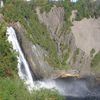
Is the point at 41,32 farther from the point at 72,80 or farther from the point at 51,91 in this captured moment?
the point at 51,91

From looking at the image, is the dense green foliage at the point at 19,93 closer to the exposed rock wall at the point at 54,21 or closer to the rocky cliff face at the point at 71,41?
the rocky cliff face at the point at 71,41

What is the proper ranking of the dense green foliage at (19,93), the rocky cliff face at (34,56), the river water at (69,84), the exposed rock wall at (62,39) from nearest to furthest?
the dense green foliage at (19,93) < the river water at (69,84) < the rocky cliff face at (34,56) < the exposed rock wall at (62,39)

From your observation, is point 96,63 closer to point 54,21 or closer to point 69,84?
point 54,21

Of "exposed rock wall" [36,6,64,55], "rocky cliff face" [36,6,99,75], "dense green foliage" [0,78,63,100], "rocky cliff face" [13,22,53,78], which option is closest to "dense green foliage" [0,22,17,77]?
"dense green foliage" [0,78,63,100]

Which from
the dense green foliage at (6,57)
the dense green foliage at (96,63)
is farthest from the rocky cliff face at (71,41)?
the dense green foliage at (6,57)

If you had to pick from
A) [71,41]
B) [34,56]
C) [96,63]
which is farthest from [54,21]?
[34,56]

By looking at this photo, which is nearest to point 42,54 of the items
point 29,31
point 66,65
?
point 29,31
